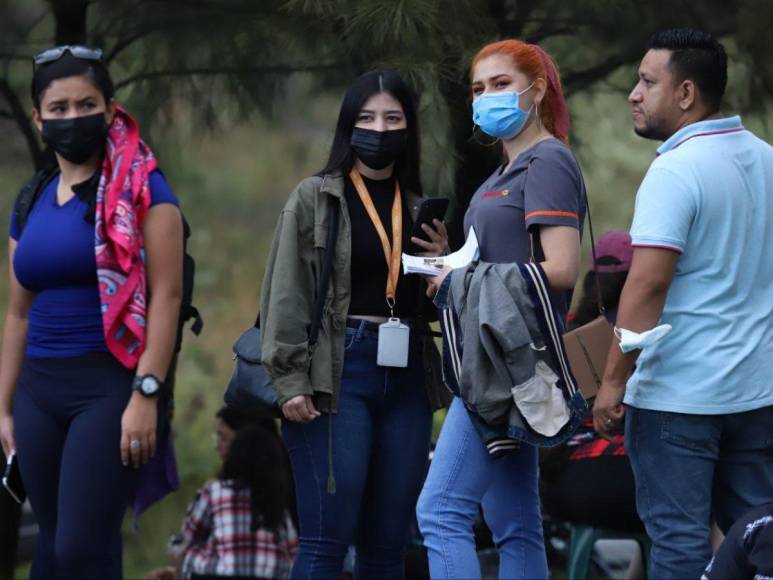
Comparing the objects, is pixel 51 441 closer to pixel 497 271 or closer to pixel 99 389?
pixel 99 389

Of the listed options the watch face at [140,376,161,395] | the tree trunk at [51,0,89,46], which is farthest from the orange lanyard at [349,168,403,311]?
the tree trunk at [51,0,89,46]

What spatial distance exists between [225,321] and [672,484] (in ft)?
16.0

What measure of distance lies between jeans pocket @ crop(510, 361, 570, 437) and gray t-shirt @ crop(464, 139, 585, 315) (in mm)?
222

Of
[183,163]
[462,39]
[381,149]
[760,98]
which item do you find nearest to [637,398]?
[381,149]

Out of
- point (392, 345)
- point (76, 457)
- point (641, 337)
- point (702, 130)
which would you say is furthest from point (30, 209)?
point (702, 130)

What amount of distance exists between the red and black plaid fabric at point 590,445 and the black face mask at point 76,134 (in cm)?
192

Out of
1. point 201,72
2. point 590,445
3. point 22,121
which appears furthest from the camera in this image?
point 22,121

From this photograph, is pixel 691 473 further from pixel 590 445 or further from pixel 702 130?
pixel 590 445

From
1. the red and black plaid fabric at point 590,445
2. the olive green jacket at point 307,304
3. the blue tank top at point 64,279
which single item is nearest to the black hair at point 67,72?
the blue tank top at point 64,279

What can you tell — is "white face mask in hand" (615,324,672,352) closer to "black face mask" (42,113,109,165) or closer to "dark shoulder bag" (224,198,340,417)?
"dark shoulder bag" (224,198,340,417)

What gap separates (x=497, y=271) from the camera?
3615 mm

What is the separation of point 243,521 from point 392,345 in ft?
6.37

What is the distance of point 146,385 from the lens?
3.84 m

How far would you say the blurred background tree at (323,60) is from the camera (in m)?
4.80
